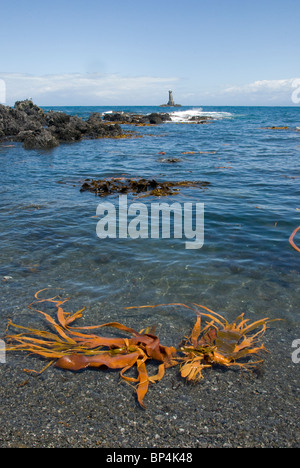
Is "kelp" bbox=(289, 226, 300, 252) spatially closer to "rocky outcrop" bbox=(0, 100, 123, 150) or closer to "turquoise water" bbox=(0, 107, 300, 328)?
"turquoise water" bbox=(0, 107, 300, 328)

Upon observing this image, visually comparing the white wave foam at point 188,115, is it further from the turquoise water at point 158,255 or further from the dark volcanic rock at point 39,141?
the turquoise water at point 158,255

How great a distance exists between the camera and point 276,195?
38.0 feet

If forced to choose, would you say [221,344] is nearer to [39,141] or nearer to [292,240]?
[292,240]

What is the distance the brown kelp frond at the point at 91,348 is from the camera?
3918 millimetres

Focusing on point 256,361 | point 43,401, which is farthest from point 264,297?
point 43,401

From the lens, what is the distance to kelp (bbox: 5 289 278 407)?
3912mm

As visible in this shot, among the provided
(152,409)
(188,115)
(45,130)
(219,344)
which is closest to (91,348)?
(152,409)

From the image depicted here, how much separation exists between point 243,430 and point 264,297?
2.56 m

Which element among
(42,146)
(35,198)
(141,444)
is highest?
(42,146)

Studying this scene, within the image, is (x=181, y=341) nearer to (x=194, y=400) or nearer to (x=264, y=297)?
(x=194, y=400)

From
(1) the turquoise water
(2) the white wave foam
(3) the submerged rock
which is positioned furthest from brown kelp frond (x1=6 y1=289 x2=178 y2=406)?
(2) the white wave foam

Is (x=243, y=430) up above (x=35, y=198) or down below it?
below

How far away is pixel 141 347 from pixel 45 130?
26080 mm

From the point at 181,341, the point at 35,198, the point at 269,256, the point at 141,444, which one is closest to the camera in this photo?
the point at 141,444
